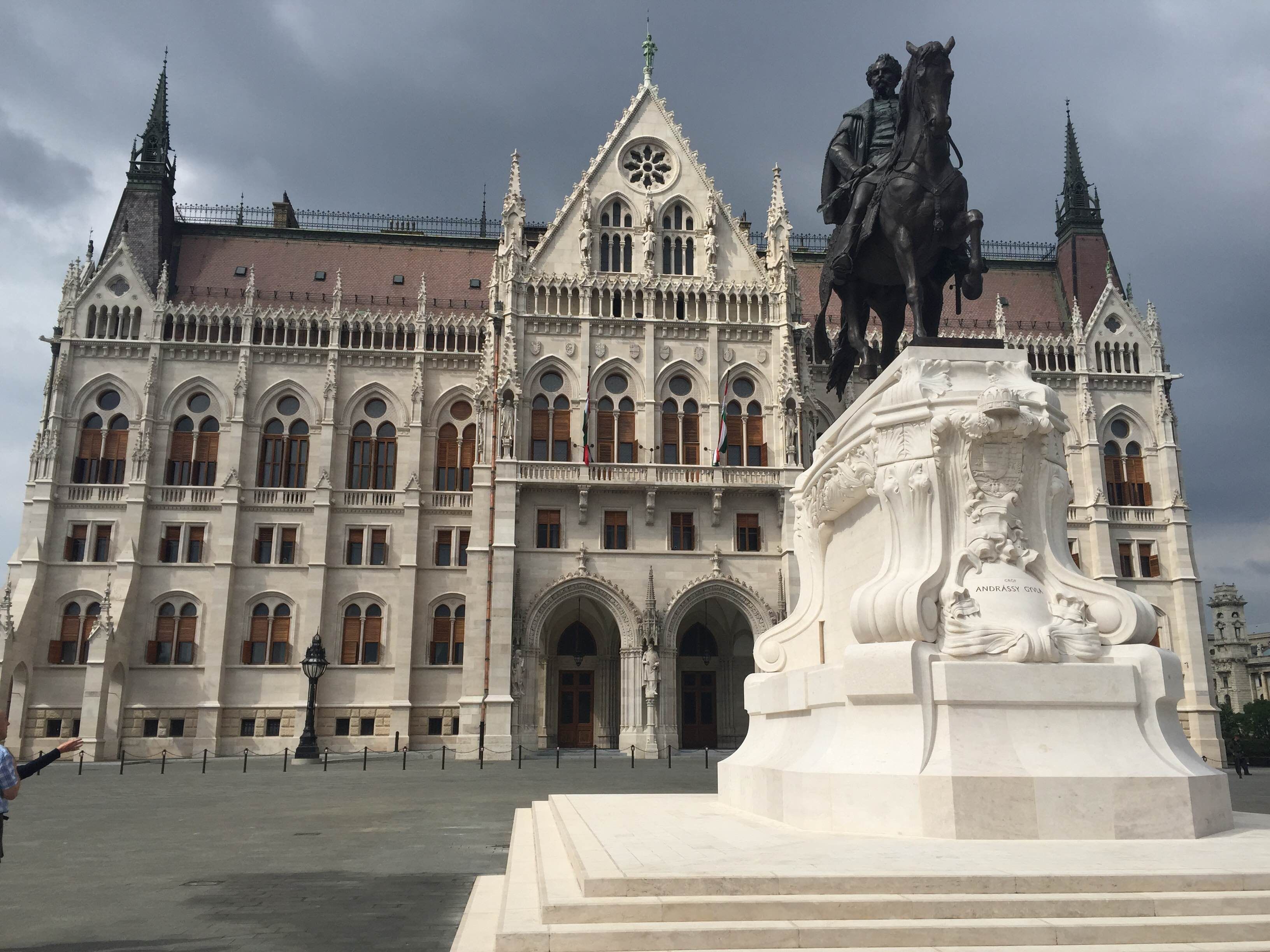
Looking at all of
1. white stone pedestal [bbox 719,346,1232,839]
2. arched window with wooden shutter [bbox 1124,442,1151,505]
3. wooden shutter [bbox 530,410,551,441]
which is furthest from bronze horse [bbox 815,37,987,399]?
arched window with wooden shutter [bbox 1124,442,1151,505]

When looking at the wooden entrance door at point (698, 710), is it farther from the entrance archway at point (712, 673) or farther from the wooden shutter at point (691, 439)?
the wooden shutter at point (691, 439)

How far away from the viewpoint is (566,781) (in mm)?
23484

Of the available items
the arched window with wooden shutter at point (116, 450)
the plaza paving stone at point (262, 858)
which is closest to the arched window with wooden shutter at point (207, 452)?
the arched window with wooden shutter at point (116, 450)

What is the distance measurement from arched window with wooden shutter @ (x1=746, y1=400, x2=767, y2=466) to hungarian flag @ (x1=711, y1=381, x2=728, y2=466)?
3.04 ft

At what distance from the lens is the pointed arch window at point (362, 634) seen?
42000mm

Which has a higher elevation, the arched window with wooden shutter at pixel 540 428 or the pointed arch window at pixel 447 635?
the arched window with wooden shutter at pixel 540 428

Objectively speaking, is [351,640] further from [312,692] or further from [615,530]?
→ [615,530]

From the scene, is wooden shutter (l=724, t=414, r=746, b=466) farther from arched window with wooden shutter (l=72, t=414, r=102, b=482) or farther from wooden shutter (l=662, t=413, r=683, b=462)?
arched window with wooden shutter (l=72, t=414, r=102, b=482)

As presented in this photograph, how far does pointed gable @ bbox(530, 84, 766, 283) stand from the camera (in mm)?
41062

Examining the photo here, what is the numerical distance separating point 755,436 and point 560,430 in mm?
7906

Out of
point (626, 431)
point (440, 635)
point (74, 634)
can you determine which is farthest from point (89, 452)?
point (626, 431)

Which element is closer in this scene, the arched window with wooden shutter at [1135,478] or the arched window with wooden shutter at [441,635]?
the arched window with wooden shutter at [441,635]

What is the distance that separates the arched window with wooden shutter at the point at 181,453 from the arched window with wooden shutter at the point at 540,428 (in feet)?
51.8

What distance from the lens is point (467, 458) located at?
44906 millimetres
